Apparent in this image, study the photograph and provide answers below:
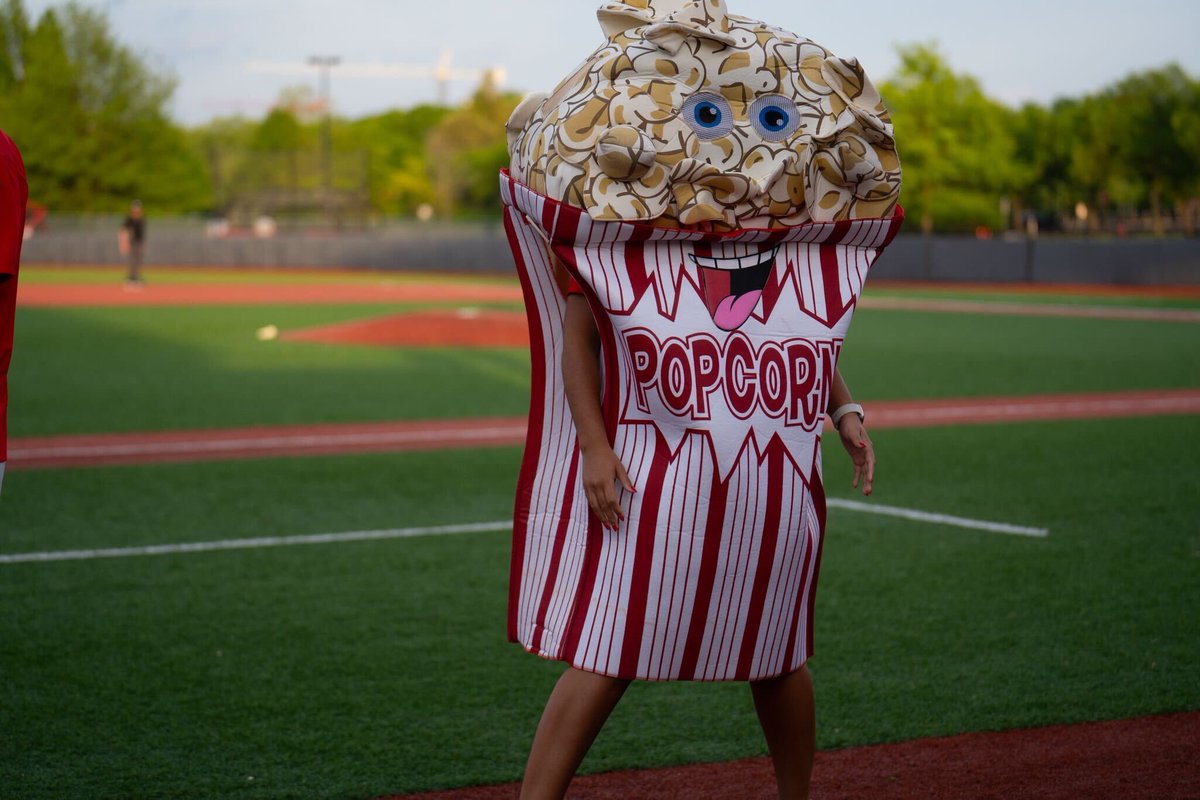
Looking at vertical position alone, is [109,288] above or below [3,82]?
below

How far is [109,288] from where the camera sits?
3812 centimetres

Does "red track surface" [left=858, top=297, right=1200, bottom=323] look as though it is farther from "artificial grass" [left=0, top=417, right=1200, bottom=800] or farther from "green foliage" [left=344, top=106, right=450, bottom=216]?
"green foliage" [left=344, top=106, right=450, bottom=216]

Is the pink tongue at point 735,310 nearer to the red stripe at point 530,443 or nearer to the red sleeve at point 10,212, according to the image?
the red stripe at point 530,443

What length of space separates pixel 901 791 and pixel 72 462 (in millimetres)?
7234

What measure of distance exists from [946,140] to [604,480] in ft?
215

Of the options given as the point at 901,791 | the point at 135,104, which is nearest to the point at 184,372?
the point at 901,791

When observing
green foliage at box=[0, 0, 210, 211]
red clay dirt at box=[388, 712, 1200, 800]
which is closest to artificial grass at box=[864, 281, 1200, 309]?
red clay dirt at box=[388, 712, 1200, 800]

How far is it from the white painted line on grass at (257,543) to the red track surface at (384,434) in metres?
2.80

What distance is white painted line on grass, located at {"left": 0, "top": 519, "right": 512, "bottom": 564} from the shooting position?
6719 millimetres

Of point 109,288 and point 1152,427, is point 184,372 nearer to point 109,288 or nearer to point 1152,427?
point 1152,427

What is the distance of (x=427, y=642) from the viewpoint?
209 inches

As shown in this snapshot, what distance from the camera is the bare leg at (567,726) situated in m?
2.96

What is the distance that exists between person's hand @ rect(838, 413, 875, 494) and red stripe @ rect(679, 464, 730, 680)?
47 cm

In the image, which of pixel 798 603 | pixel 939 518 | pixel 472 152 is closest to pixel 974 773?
pixel 798 603
